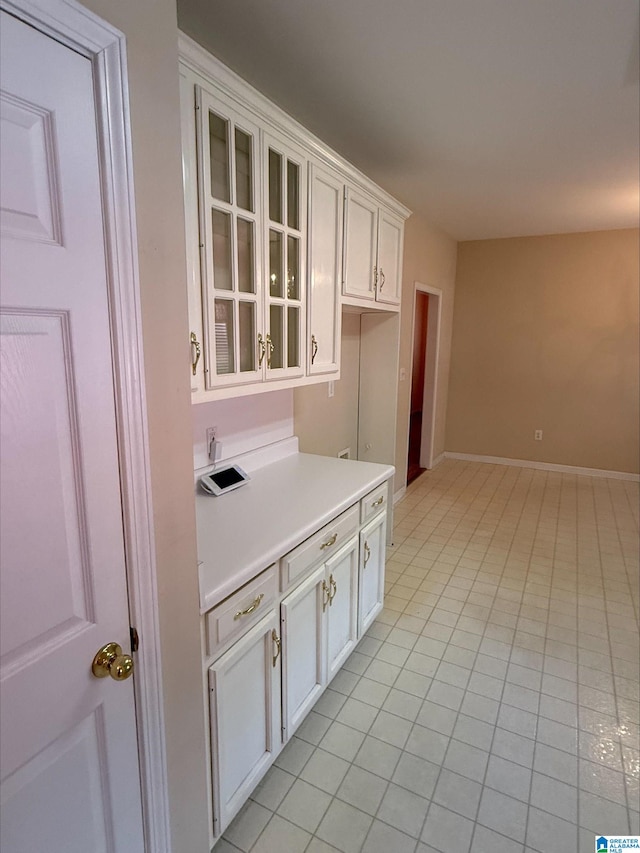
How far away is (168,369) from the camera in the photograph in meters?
0.98

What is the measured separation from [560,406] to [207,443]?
4.53 meters

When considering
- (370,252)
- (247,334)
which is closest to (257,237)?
(247,334)

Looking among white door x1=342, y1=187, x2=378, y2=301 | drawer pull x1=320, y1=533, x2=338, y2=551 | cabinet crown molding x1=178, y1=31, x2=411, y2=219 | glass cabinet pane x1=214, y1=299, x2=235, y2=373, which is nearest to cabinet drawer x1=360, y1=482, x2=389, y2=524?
drawer pull x1=320, y1=533, x2=338, y2=551

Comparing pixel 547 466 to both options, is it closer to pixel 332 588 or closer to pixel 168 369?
pixel 332 588

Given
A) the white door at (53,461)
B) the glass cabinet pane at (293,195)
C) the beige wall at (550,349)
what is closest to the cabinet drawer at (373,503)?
the glass cabinet pane at (293,195)

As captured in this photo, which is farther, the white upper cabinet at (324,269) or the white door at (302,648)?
the white upper cabinet at (324,269)

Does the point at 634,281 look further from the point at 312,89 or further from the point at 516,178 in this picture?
the point at 312,89

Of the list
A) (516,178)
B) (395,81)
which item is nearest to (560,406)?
(516,178)

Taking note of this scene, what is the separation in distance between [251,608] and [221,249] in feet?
3.73

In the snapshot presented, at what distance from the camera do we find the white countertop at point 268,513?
1.36m

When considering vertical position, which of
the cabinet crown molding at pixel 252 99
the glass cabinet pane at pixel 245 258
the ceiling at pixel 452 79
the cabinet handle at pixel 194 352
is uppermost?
the ceiling at pixel 452 79

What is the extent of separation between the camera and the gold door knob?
91cm

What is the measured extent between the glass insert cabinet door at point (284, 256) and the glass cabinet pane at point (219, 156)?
195mm

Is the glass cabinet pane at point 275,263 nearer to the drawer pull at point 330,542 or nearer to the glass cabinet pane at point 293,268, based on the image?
the glass cabinet pane at point 293,268
